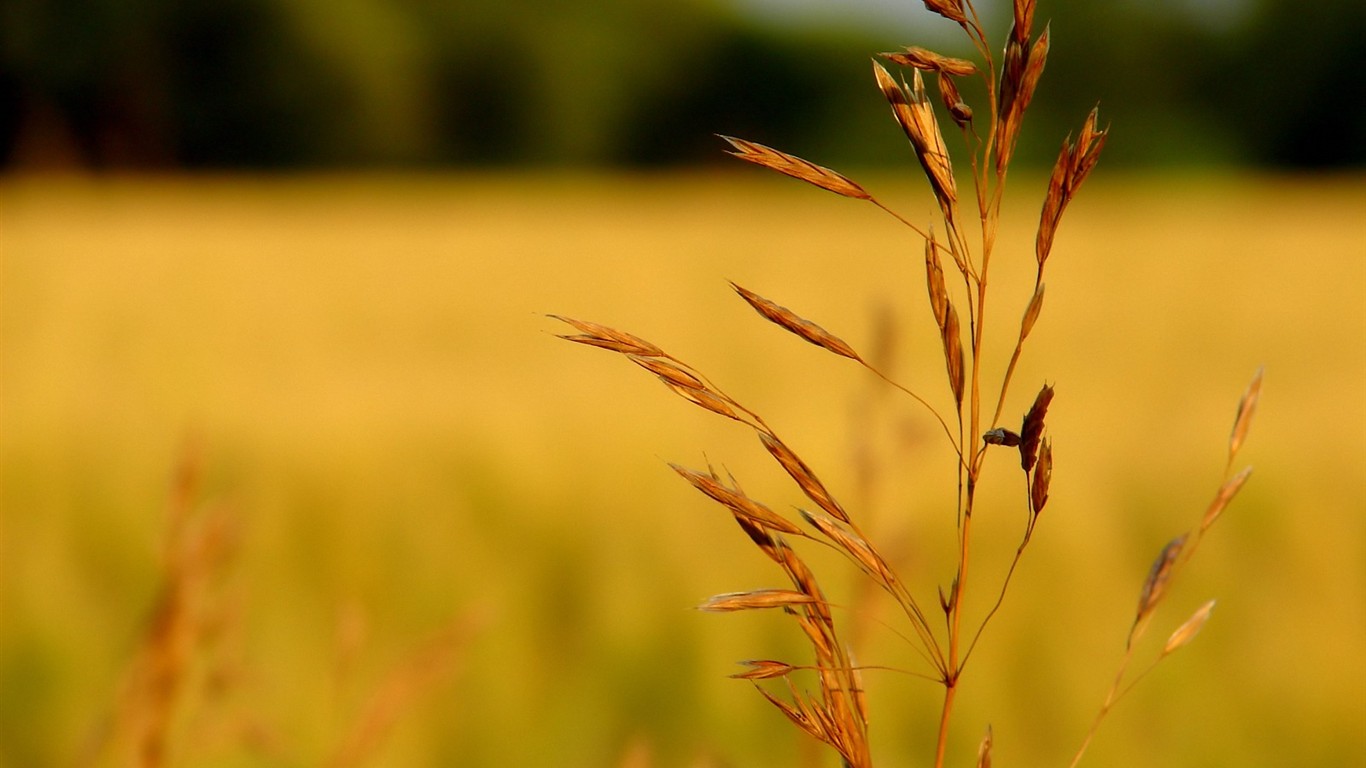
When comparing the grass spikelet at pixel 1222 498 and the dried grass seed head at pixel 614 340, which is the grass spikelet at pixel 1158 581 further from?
the dried grass seed head at pixel 614 340

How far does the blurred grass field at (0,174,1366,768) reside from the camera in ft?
3.83

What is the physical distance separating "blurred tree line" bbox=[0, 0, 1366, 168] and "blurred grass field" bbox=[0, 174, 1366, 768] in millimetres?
6380

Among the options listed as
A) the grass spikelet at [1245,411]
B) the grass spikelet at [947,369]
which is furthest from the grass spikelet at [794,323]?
the grass spikelet at [1245,411]

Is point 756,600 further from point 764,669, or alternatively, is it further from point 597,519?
point 597,519

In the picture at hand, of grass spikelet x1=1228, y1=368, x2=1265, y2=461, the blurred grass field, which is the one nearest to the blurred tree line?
the blurred grass field

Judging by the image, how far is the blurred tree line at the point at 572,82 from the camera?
8.93 metres

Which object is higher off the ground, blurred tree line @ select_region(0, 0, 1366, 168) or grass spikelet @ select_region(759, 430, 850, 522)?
grass spikelet @ select_region(759, 430, 850, 522)

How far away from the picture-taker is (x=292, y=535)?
1.48 meters

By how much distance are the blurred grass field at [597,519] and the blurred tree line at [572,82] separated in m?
6.38

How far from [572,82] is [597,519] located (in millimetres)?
8873

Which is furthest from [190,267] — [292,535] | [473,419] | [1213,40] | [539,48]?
[1213,40]

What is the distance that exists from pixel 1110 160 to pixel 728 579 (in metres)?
10.7

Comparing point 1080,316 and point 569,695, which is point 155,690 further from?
point 1080,316

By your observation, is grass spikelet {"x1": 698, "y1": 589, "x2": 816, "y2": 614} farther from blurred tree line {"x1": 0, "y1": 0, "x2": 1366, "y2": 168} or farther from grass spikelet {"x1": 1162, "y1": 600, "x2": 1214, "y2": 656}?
blurred tree line {"x1": 0, "y1": 0, "x2": 1366, "y2": 168}
